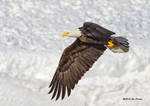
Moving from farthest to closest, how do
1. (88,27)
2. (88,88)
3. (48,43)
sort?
(48,43) < (88,88) < (88,27)

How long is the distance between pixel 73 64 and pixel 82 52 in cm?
33

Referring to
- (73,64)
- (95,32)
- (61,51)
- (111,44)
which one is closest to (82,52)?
(73,64)

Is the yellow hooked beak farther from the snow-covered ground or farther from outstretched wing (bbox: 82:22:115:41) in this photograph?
the snow-covered ground

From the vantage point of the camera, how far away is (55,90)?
31.9ft

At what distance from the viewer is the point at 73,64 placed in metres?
10.2

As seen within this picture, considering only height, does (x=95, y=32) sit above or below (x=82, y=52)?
above

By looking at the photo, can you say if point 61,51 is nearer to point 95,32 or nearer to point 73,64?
point 73,64

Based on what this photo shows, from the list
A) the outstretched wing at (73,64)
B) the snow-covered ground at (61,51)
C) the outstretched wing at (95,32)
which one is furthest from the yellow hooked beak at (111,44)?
the snow-covered ground at (61,51)

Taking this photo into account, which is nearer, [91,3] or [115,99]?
[115,99]

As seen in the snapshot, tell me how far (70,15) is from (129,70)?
12.2 feet

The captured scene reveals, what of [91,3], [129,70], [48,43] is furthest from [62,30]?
[129,70]

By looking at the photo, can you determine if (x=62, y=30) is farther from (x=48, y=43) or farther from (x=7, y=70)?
(x=7, y=70)

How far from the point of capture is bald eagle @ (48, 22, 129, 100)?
9602mm

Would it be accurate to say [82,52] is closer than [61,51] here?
Yes
